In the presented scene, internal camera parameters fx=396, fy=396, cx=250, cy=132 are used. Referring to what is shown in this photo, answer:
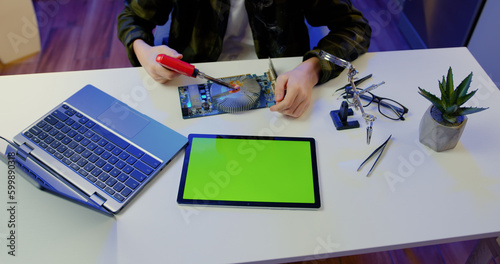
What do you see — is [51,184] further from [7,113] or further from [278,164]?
[278,164]

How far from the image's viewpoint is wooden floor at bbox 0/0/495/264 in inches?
90.7

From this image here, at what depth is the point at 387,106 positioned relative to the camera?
3.45 ft

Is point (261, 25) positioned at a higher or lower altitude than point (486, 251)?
higher

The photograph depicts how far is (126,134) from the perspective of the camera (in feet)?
3.17

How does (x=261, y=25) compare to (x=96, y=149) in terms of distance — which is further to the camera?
(x=261, y=25)

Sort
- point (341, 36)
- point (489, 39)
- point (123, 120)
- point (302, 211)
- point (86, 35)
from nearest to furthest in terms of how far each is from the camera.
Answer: point (302, 211)
point (123, 120)
point (341, 36)
point (489, 39)
point (86, 35)

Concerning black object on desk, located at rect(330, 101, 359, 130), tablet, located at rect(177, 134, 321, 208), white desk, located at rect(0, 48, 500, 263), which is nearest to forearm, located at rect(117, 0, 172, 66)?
white desk, located at rect(0, 48, 500, 263)

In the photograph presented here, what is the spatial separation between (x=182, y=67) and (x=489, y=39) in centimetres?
154

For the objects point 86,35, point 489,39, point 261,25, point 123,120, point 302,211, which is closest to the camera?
point 302,211

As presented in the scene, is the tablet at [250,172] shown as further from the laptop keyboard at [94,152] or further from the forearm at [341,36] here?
the forearm at [341,36]

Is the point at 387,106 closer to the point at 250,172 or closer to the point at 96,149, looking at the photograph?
the point at 250,172

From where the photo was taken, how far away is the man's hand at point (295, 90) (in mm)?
1002

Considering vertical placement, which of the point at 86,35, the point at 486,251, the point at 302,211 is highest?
the point at 302,211

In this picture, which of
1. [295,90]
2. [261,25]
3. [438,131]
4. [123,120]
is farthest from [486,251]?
[123,120]
